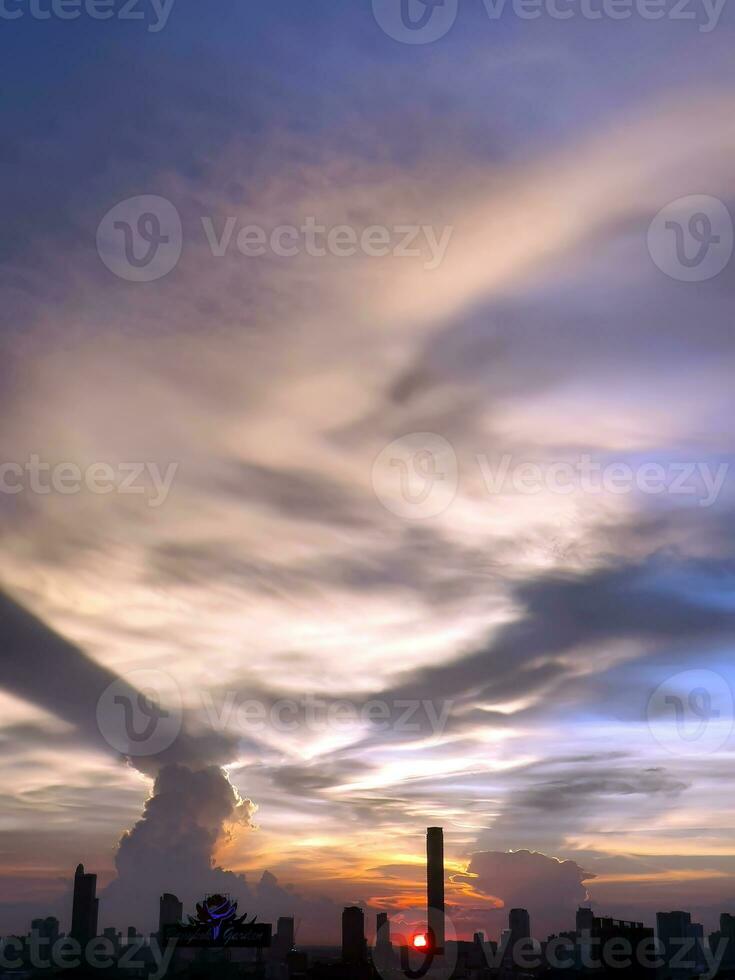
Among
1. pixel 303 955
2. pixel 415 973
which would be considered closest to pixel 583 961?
pixel 303 955

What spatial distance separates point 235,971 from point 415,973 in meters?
100

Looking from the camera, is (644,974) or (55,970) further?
(55,970)

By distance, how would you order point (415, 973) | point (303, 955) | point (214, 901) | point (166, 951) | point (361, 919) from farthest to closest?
1. point (361, 919)
2. point (303, 955)
3. point (166, 951)
4. point (214, 901)
5. point (415, 973)

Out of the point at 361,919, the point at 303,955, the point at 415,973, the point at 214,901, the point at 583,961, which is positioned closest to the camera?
the point at 415,973

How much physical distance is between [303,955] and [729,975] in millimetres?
68826

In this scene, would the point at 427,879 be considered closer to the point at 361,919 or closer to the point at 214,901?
the point at 361,919

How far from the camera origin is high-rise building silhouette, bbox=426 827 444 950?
166488 mm

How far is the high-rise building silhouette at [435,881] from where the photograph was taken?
166 metres

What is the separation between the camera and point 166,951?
396ft

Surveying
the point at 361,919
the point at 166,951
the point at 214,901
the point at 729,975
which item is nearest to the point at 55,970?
the point at 166,951

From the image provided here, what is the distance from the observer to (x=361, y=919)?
632 ft

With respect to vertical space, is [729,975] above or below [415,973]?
below

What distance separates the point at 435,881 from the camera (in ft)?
568

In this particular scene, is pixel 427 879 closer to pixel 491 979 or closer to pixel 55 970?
pixel 491 979
